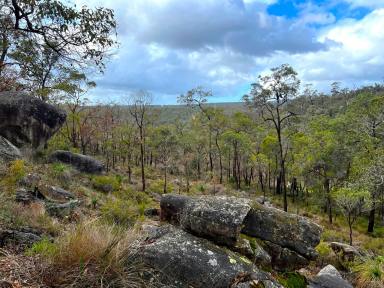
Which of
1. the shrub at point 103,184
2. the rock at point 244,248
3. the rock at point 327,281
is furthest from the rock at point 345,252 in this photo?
the shrub at point 103,184

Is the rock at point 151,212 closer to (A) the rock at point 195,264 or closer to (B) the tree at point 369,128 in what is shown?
(B) the tree at point 369,128

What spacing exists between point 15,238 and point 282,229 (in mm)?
4269

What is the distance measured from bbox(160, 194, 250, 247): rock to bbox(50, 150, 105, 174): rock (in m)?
26.2

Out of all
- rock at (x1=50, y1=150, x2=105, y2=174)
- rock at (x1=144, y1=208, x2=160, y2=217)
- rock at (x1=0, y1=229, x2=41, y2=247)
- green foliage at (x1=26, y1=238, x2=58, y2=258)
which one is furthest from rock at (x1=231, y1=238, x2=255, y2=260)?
rock at (x1=50, y1=150, x2=105, y2=174)

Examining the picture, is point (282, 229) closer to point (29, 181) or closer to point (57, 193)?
point (29, 181)

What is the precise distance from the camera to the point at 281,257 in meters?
6.05

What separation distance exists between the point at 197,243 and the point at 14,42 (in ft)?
40.5

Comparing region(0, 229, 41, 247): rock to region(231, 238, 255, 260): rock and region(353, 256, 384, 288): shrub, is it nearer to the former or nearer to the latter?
region(231, 238, 255, 260): rock

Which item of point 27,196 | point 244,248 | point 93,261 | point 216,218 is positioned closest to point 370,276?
point 244,248

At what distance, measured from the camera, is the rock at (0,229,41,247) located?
19.8 feet

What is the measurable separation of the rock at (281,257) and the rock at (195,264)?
1.01 m

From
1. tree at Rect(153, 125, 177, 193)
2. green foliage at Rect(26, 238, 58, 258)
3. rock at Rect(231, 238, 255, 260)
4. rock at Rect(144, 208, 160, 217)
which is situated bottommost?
rock at Rect(144, 208, 160, 217)

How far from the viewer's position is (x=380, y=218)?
Answer: 42781 mm

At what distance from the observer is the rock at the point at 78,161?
3078cm
